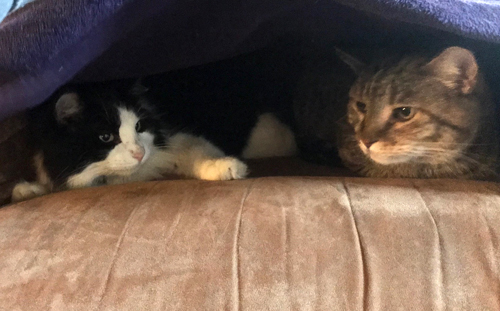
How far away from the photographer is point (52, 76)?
826 mm

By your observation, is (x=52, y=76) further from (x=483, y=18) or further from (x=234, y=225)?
(x=483, y=18)

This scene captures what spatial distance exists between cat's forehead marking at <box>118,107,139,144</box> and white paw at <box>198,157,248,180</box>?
228 mm

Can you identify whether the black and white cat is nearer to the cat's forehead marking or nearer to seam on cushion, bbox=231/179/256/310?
the cat's forehead marking

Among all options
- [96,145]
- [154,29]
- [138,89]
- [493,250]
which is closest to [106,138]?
[96,145]

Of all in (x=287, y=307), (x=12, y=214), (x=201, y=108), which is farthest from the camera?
(x=201, y=108)

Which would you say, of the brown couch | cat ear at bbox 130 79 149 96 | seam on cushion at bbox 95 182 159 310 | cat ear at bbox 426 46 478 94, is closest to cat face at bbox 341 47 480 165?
cat ear at bbox 426 46 478 94

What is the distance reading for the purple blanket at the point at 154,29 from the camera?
760 mm

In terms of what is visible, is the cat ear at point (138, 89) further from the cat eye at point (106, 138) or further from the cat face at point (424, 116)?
the cat face at point (424, 116)

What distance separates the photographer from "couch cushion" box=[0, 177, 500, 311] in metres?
0.67

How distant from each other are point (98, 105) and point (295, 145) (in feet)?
2.36

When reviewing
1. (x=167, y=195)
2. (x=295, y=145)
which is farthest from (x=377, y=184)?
(x=295, y=145)

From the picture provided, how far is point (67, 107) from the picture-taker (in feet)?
3.30

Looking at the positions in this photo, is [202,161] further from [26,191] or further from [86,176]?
[26,191]

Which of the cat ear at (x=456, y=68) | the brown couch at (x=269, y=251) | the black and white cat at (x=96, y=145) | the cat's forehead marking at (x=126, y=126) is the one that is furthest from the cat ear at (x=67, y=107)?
the cat ear at (x=456, y=68)
